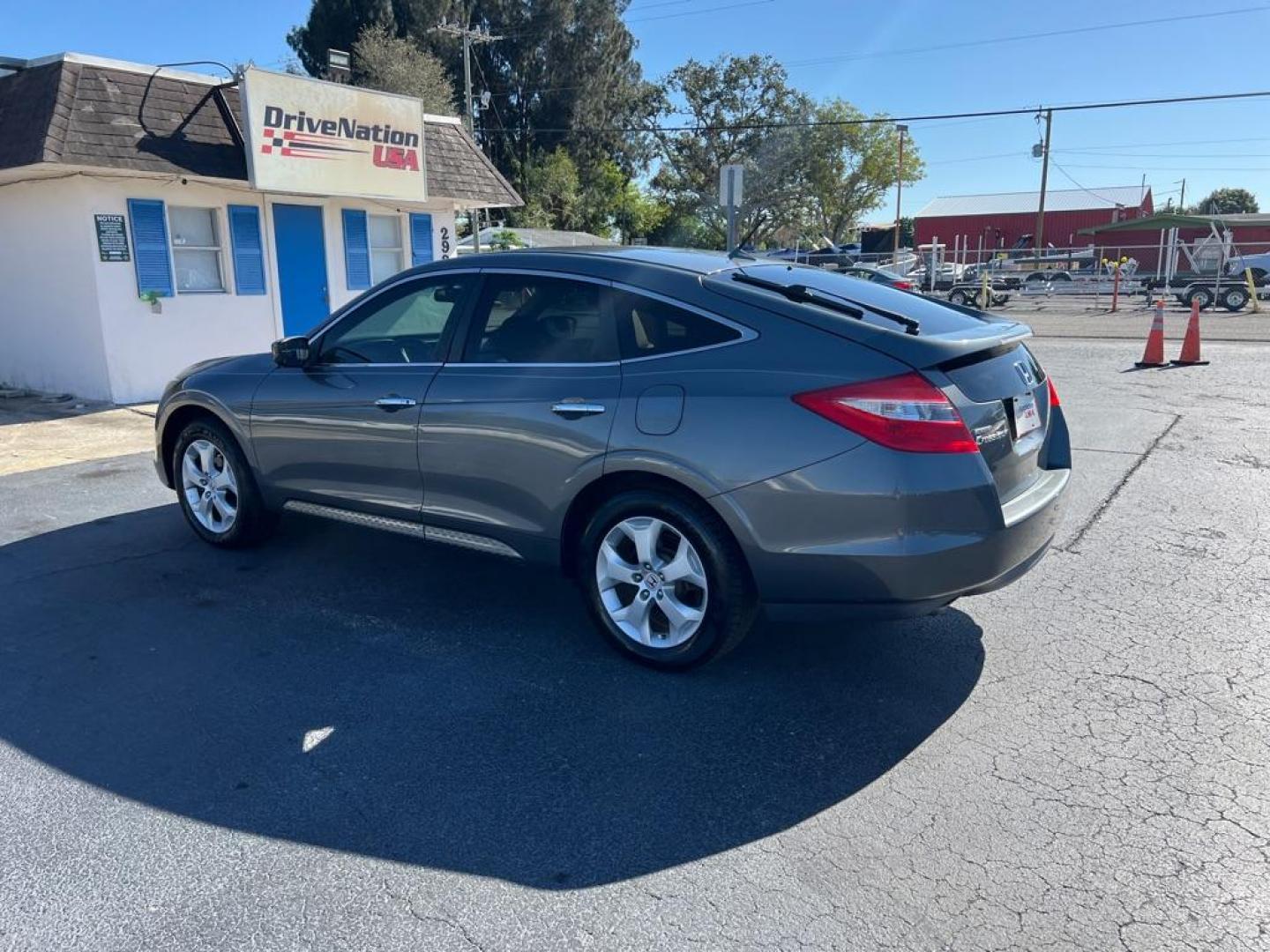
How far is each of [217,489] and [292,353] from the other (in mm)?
1103

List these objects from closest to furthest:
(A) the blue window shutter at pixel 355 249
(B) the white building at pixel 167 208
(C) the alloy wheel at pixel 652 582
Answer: (C) the alloy wheel at pixel 652 582 < (B) the white building at pixel 167 208 < (A) the blue window shutter at pixel 355 249

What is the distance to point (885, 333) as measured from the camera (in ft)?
11.4

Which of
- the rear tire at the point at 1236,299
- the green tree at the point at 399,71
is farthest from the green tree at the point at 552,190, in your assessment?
the rear tire at the point at 1236,299

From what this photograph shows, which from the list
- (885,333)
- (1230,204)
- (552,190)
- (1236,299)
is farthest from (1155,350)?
(1230,204)

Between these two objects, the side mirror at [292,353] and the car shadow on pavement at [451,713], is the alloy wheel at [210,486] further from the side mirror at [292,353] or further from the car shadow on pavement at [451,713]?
the side mirror at [292,353]

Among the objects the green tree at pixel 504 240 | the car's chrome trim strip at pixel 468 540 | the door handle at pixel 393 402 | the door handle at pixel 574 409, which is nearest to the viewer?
the door handle at pixel 574 409

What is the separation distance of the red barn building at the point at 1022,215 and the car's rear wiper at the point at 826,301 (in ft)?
199

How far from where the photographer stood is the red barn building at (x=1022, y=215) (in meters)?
61.4

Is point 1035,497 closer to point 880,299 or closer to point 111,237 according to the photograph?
point 880,299

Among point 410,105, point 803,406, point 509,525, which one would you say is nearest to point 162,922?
point 509,525

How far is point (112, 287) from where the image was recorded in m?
10.6

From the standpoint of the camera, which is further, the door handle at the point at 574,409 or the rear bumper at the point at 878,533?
the door handle at the point at 574,409

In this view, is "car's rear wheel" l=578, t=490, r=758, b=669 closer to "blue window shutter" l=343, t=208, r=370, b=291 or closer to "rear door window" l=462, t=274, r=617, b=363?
"rear door window" l=462, t=274, r=617, b=363

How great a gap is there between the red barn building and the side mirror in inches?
2384
